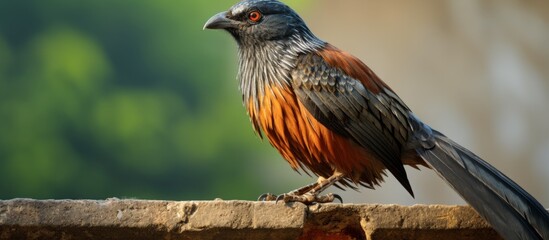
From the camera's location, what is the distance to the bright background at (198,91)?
3971mm

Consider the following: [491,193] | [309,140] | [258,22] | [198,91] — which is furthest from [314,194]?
[198,91]

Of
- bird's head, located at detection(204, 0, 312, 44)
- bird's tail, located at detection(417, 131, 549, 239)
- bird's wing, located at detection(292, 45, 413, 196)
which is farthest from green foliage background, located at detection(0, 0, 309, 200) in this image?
bird's tail, located at detection(417, 131, 549, 239)

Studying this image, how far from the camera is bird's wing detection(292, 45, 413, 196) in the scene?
9.73ft

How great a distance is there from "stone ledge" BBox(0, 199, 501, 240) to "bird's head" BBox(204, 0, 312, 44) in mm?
854

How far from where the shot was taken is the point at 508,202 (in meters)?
2.66

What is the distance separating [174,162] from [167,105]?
0.25 m

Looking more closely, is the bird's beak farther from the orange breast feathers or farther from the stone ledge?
the stone ledge

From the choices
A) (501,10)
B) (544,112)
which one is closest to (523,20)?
(501,10)

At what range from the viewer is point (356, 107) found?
9.85 feet

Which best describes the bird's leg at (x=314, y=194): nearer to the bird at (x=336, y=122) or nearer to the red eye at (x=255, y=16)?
the bird at (x=336, y=122)

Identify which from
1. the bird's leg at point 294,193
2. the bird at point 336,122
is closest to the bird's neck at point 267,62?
the bird at point 336,122

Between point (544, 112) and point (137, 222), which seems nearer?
point (137, 222)

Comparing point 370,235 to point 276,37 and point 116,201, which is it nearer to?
point 116,201

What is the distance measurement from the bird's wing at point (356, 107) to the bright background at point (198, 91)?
1045 millimetres
